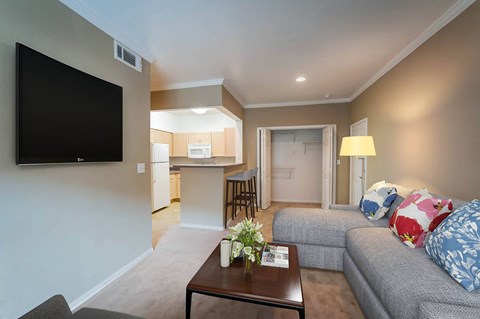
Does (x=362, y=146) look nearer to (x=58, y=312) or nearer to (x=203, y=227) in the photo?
(x=203, y=227)

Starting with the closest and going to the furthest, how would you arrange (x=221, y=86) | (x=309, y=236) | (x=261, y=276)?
(x=261, y=276), (x=309, y=236), (x=221, y=86)

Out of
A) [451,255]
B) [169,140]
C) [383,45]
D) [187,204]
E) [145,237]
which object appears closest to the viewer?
[451,255]

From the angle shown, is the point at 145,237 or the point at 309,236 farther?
the point at 145,237

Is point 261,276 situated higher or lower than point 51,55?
lower

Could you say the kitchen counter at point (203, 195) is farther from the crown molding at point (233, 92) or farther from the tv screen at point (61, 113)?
the tv screen at point (61, 113)

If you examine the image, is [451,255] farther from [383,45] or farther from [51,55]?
[51,55]

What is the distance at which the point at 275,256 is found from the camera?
1.66 metres

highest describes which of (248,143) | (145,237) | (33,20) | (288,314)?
(33,20)

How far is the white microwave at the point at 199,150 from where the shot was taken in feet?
18.0

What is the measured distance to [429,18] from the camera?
1869mm

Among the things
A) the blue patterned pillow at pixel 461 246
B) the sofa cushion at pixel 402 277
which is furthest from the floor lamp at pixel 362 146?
the blue patterned pillow at pixel 461 246

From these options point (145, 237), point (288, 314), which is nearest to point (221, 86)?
point (145, 237)

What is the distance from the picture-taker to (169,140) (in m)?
5.73

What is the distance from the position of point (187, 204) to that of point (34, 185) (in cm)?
234
